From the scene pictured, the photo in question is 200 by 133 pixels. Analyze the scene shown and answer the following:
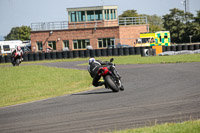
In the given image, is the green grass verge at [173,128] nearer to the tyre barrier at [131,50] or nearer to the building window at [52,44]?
the tyre barrier at [131,50]

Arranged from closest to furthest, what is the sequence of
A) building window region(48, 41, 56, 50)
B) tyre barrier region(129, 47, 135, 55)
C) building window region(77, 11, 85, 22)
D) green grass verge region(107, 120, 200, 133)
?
green grass verge region(107, 120, 200, 133) → tyre barrier region(129, 47, 135, 55) → building window region(77, 11, 85, 22) → building window region(48, 41, 56, 50)

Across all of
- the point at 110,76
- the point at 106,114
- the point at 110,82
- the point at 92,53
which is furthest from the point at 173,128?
the point at 92,53

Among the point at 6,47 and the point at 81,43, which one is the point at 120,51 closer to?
the point at 81,43

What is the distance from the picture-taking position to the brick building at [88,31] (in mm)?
54125

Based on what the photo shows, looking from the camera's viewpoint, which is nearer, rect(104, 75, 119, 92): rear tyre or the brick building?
rect(104, 75, 119, 92): rear tyre

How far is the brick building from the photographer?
54.1m

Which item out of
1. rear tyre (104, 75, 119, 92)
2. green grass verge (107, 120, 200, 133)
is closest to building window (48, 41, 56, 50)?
rear tyre (104, 75, 119, 92)

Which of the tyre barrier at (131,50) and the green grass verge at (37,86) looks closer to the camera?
the green grass verge at (37,86)

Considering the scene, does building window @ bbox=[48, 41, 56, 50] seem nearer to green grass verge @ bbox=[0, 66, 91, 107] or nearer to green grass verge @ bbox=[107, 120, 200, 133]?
green grass verge @ bbox=[0, 66, 91, 107]

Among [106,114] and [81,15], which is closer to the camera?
[106,114]

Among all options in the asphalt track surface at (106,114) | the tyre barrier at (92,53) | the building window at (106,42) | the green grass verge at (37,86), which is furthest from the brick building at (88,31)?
the asphalt track surface at (106,114)

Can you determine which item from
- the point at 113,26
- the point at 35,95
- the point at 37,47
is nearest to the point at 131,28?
the point at 113,26

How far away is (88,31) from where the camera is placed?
5438 cm

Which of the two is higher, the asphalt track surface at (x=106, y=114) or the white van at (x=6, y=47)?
the white van at (x=6, y=47)
